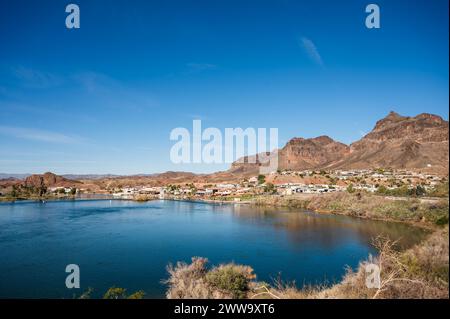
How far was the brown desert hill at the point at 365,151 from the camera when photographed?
60.8 metres

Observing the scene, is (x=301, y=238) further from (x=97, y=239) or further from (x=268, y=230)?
(x=97, y=239)

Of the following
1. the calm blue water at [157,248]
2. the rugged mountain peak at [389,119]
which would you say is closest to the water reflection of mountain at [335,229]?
the calm blue water at [157,248]

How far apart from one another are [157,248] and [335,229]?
12962 mm

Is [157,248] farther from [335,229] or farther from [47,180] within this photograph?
[47,180]

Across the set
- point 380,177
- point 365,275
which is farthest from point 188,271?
point 380,177

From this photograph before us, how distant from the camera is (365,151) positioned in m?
84.4

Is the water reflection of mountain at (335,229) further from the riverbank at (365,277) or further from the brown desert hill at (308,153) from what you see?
the brown desert hill at (308,153)

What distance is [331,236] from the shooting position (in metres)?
19.8

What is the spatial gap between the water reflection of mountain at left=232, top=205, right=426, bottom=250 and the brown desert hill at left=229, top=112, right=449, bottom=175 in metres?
34.3

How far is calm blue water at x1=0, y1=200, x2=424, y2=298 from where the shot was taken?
11.8m

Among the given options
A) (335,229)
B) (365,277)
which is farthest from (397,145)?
(365,277)

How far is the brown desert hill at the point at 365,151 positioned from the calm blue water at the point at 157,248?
40.5 meters
